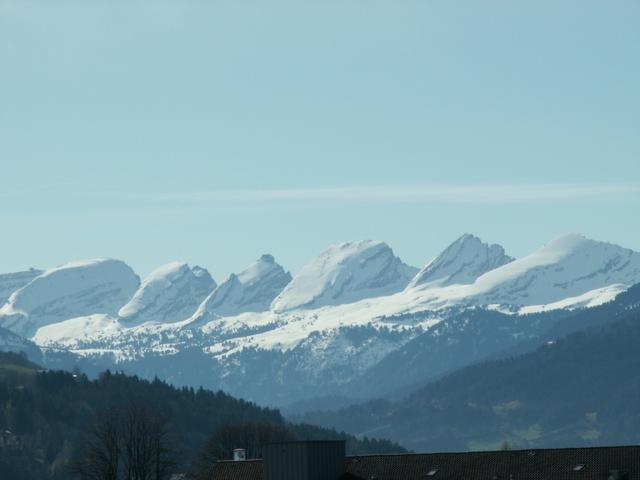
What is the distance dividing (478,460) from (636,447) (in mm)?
13883

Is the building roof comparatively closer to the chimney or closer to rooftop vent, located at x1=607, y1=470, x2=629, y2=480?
rooftop vent, located at x1=607, y1=470, x2=629, y2=480

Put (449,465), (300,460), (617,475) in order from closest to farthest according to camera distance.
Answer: (617,475)
(300,460)
(449,465)

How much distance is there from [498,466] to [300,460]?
53.9 feet

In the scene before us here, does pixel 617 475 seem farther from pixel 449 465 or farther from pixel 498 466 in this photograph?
pixel 449 465

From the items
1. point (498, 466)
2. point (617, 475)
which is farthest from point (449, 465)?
point (617, 475)

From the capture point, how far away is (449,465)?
14688 cm

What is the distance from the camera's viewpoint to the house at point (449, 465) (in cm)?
13975

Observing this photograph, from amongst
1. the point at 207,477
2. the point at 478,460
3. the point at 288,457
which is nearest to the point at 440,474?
the point at 478,460

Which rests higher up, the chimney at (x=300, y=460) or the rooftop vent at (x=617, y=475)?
the chimney at (x=300, y=460)

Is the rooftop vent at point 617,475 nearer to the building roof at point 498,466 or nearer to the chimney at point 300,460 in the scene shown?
the building roof at point 498,466

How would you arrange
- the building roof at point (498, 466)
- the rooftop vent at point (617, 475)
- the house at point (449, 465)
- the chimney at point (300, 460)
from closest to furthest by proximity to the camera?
the rooftop vent at point (617, 475) → the building roof at point (498, 466) → the house at point (449, 465) → the chimney at point (300, 460)

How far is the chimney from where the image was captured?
5699 inches

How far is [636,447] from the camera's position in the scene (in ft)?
460

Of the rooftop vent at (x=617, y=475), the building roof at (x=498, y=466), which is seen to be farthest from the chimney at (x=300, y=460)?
the rooftop vent at (x=617, y=475)
